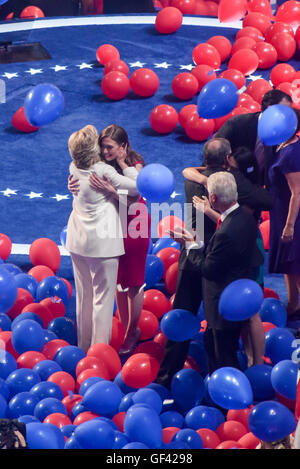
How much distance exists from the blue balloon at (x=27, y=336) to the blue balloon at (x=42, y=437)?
1056 millimetres

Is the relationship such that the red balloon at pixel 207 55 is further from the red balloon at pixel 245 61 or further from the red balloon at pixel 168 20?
the red balloon at pixel 168 20

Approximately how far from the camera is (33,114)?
5.13 meters

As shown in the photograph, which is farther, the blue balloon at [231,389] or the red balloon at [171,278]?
the red balloon at [171,278]

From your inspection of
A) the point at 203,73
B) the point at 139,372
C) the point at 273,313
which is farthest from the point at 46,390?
the point at 203,73

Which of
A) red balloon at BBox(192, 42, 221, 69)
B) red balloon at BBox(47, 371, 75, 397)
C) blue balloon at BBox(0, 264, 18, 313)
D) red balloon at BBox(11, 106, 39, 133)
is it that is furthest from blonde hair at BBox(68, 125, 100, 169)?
red balloon at BBox(192, 42, 221, 69)

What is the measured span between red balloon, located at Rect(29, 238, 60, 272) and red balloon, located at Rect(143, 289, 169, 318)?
0.88 m

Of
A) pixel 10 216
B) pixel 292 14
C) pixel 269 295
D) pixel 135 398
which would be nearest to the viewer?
pixel 135 398

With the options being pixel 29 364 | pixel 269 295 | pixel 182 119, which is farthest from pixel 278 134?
pixel 182 119

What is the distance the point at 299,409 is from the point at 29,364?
1.78 m

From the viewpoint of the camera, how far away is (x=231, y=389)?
4.12m

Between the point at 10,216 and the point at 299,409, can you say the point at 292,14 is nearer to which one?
the point at 10,216

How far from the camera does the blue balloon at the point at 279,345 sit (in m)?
4.83

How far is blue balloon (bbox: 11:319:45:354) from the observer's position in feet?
Result: 16.3

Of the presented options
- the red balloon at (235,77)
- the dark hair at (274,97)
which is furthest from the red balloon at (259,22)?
the dark hair at (274,97)
